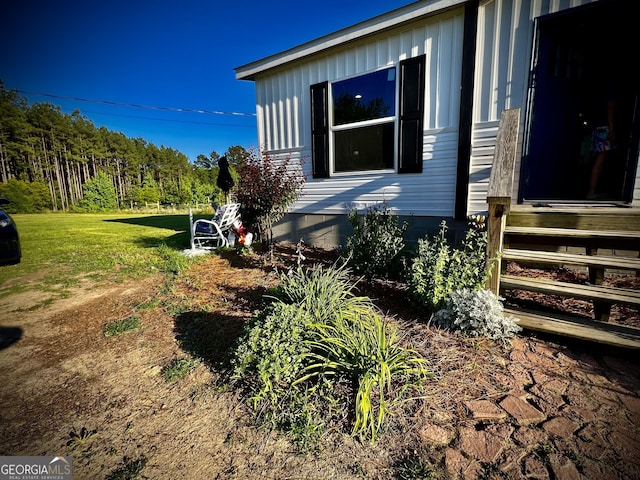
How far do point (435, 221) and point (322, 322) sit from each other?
3157 millimetres

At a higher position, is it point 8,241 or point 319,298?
point 8,241

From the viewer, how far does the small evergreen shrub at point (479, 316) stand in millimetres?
2092

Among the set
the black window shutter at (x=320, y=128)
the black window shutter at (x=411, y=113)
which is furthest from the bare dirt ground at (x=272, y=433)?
the black window shutter at (x=320, y=128)

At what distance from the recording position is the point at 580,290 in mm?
2137

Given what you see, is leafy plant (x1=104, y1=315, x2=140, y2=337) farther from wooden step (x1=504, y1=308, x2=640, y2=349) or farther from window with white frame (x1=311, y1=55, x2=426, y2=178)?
window with white frame (x1=311, y1=55, x2=426, y2=178)

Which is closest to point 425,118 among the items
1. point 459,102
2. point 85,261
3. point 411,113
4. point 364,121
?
point 411,113

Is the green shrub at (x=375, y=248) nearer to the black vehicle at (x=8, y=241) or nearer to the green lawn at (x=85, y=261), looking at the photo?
the green lawn at (x=85, y=261)

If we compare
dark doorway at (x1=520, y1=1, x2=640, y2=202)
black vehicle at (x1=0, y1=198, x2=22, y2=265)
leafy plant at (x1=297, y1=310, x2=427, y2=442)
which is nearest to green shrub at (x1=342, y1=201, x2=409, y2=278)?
leafy plant at (x1=297, y1=310, x2=427, y2=442)

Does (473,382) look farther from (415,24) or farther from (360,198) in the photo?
(415,24)

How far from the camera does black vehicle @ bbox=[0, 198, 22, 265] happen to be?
4.47m

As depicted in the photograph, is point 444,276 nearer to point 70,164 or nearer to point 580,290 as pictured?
point 580,290

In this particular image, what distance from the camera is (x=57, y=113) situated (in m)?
28.8

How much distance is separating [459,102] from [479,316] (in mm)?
3281

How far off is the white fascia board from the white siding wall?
0.19m
